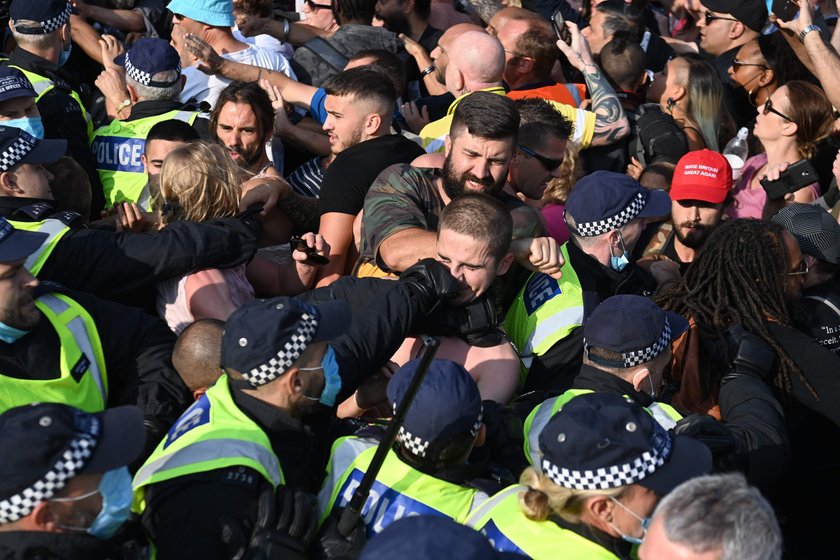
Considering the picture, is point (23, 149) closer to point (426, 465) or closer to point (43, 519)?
point (43, 519)

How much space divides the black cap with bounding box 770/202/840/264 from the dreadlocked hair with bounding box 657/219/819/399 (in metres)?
0.42

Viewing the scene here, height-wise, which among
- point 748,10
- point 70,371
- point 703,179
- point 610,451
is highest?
point 610,451

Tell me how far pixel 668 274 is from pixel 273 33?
344 centimetres

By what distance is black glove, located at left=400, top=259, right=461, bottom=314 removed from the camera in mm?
4215

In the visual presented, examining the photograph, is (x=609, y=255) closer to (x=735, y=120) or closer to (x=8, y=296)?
(x=8, y=296)

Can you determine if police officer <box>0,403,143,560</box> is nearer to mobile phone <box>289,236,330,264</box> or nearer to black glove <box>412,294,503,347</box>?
black glove <box>412,294,503,347</box>

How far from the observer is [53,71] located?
19.8ft

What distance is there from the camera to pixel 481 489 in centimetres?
354

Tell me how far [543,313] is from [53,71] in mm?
3175

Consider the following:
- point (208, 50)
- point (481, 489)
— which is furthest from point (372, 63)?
point (481, 489)

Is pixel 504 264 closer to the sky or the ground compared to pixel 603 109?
closer to the sky

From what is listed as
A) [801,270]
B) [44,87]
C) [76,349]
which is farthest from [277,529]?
[44,87]

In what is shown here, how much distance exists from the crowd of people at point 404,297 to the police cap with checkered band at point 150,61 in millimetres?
13

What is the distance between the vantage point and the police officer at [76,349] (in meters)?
3.65
